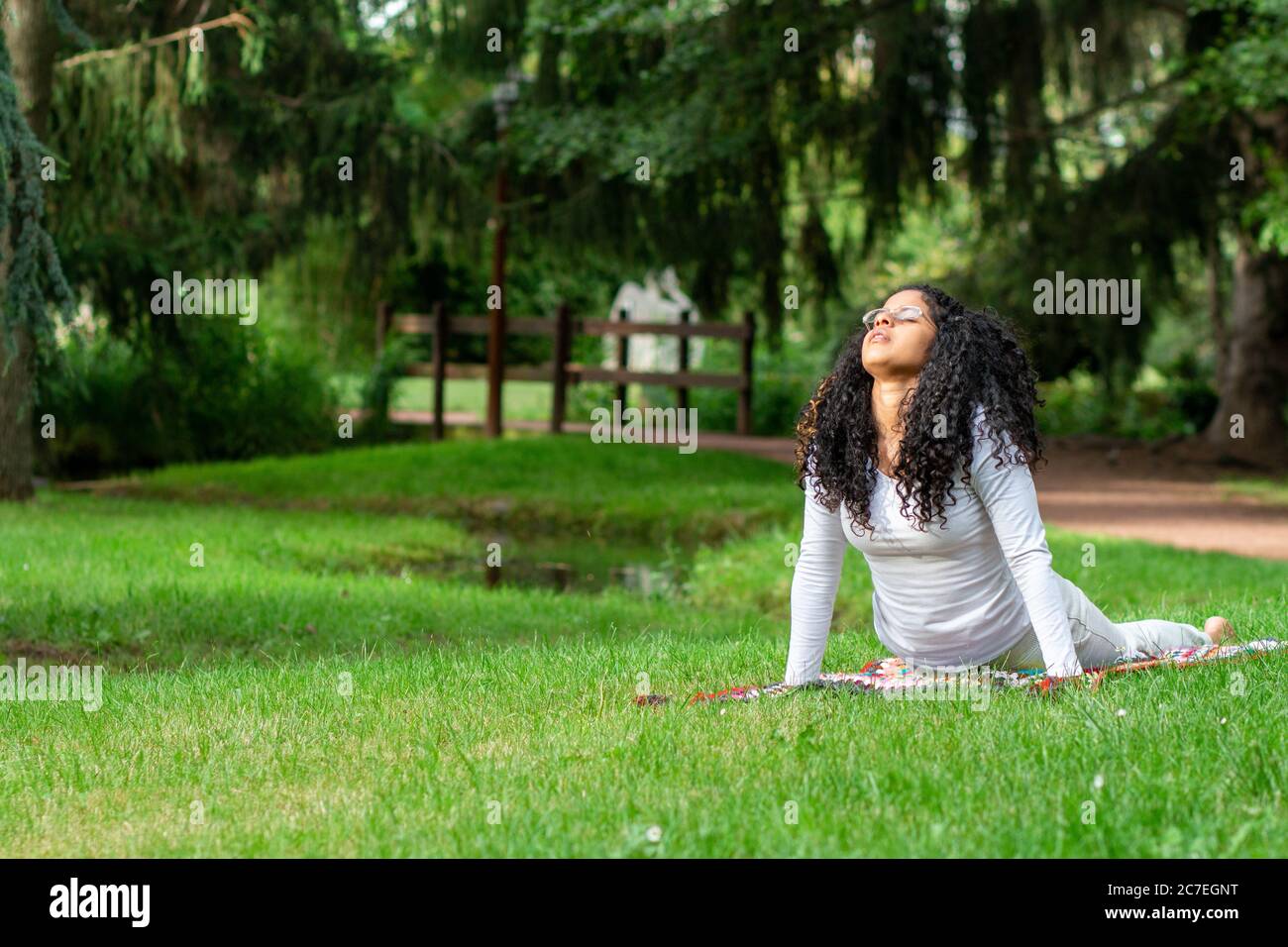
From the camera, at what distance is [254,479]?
17656 millimetres

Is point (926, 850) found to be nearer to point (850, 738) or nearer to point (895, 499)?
point (850, 738)

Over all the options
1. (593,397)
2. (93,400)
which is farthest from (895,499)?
(593,397)

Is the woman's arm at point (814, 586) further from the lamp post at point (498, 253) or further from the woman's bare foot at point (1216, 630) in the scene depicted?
the lamp post at point (498, 253)

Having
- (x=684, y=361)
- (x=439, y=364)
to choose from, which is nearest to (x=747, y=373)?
(x=684, y=361)

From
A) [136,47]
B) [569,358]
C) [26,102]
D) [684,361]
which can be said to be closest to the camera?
[26,102]

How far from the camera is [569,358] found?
2383 centimetres

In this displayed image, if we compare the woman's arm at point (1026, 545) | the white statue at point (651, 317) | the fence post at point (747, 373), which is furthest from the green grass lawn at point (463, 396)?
the woman's arm at point (1026, 545)

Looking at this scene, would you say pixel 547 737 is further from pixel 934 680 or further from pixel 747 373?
pixel 747 373

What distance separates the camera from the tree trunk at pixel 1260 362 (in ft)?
71.4

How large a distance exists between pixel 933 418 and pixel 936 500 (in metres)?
0.27

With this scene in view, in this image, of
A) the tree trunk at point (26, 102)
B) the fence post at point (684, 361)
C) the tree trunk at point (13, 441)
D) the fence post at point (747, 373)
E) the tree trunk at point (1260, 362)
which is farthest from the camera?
the fence post at point (684, 361)

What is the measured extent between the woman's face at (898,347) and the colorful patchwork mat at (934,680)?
1.07 metres

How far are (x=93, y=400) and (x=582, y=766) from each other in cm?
1669

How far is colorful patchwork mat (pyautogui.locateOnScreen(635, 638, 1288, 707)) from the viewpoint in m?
5.35
